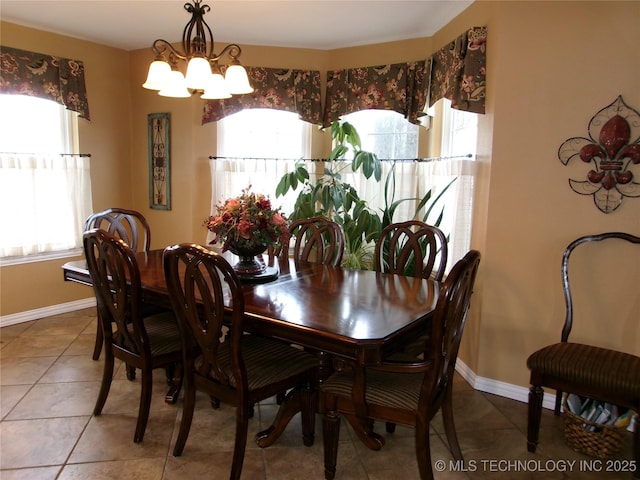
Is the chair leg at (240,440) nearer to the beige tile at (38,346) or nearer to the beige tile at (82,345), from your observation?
the beige tile at (82,345)

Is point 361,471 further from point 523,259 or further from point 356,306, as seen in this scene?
point 523,259

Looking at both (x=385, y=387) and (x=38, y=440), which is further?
(x=38, y=440)

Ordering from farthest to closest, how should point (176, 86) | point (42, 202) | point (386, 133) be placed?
point (386, 133) → point (42, 202) → point (176, 86)

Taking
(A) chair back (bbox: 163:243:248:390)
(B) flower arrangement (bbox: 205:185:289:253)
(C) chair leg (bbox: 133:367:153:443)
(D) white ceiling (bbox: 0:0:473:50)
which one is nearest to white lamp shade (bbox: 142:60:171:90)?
(B) flower arrangement (bbox: 205:185:289:253)

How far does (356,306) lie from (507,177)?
130 centimetres

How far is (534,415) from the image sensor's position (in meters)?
2.28

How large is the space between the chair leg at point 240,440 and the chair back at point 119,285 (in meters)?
0.64

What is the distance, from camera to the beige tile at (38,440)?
2.15 m

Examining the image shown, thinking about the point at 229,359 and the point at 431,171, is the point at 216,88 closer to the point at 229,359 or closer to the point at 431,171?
the point at 229,359

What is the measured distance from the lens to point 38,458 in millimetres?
2170

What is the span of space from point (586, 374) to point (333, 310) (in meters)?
1.19

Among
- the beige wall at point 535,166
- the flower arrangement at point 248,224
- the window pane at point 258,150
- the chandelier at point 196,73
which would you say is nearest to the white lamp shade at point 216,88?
the chandelier at point 196,73

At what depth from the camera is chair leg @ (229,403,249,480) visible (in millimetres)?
1946

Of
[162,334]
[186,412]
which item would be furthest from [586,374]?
[162,334]
